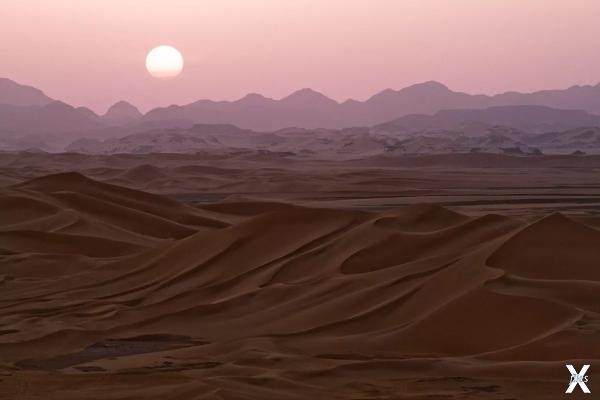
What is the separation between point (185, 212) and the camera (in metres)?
28.4

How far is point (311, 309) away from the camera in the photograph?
13.4 meters

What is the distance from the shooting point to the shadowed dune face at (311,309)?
9500 millimetres

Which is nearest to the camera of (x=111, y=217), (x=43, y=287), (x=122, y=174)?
(x=43, y=287)

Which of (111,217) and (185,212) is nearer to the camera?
(111,217)

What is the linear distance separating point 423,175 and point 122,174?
1833 cm

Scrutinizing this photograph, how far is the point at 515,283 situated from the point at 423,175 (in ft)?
161

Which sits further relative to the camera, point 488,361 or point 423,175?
point 423,175

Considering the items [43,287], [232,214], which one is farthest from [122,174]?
[43,287]

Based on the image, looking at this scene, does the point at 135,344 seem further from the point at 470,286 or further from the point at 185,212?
the point at 185,212

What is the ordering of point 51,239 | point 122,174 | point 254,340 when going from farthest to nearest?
point 122,174 → point 51,239 → point 254,340

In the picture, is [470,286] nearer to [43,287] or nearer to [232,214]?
[43,287]

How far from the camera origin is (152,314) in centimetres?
1437

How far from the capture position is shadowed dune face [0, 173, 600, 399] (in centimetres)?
950

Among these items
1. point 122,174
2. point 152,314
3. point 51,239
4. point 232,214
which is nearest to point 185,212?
point 232,214
